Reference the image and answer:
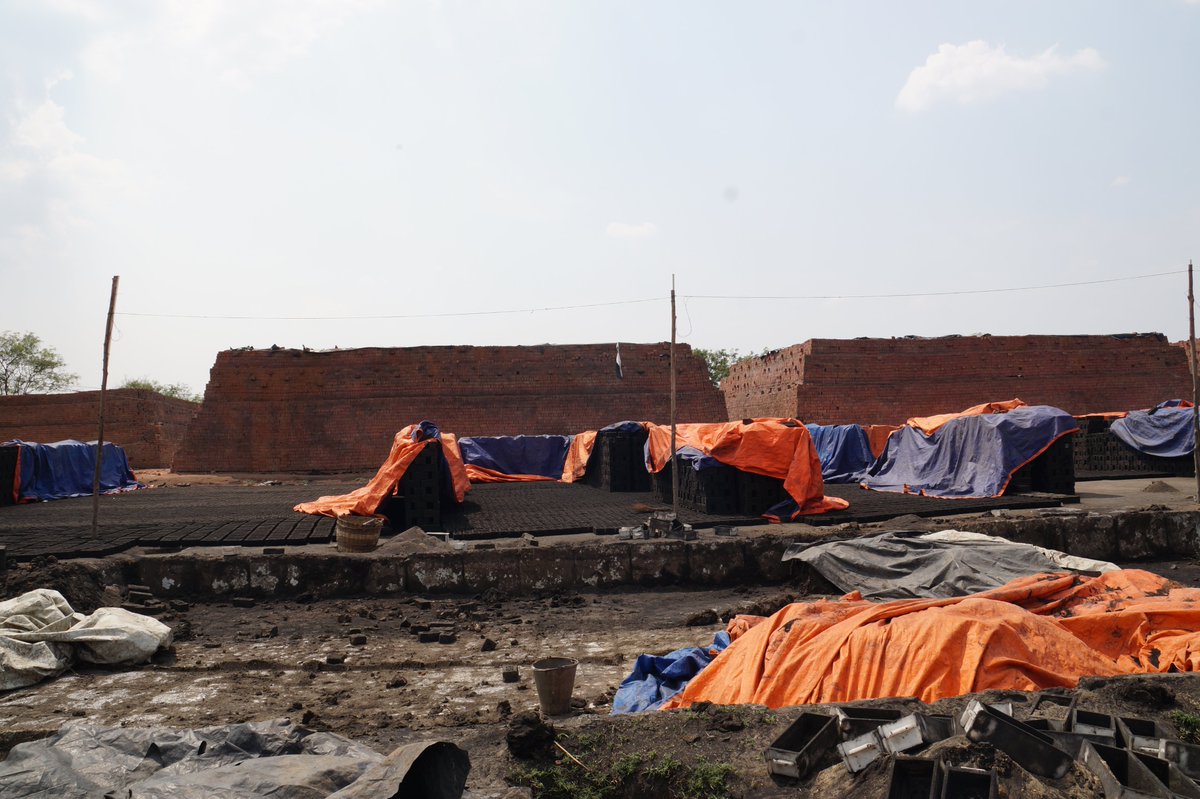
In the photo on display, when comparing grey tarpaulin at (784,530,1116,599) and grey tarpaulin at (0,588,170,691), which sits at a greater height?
grey tarpaulin at (784,530,1116,599)

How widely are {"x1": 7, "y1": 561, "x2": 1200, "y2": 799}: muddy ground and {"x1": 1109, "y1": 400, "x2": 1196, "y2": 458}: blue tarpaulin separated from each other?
9416 mm

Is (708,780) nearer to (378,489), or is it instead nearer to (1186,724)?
(1186,724)

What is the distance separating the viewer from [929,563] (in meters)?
5.86

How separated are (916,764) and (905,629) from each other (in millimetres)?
1347

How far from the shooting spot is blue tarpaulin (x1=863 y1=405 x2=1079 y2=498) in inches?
459

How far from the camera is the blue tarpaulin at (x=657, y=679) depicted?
3.80 metres

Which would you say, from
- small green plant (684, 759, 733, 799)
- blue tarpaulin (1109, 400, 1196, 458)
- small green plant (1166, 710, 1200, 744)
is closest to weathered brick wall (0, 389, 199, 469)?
blue tarpaulin (1109, 400, 1196, 458)

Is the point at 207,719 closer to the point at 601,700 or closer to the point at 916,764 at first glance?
the point at 601,700

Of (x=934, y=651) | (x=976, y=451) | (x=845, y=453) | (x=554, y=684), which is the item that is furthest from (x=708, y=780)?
(x=845, y=453)

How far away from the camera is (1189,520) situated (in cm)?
833

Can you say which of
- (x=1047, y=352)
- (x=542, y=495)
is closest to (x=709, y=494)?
(x=542, y=495)

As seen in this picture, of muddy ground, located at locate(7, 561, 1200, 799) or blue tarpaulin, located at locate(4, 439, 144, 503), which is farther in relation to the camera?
blue tarpaulin, located at locate(4, 439, 144, 503)

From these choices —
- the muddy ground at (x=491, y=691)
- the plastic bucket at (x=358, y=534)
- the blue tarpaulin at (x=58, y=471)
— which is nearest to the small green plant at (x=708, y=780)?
the muddy ground at (x=491, y=691)

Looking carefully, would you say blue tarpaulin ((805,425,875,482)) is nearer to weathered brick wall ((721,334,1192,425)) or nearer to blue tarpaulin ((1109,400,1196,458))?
blue tarpaulin ((1109,400,1196,458))
